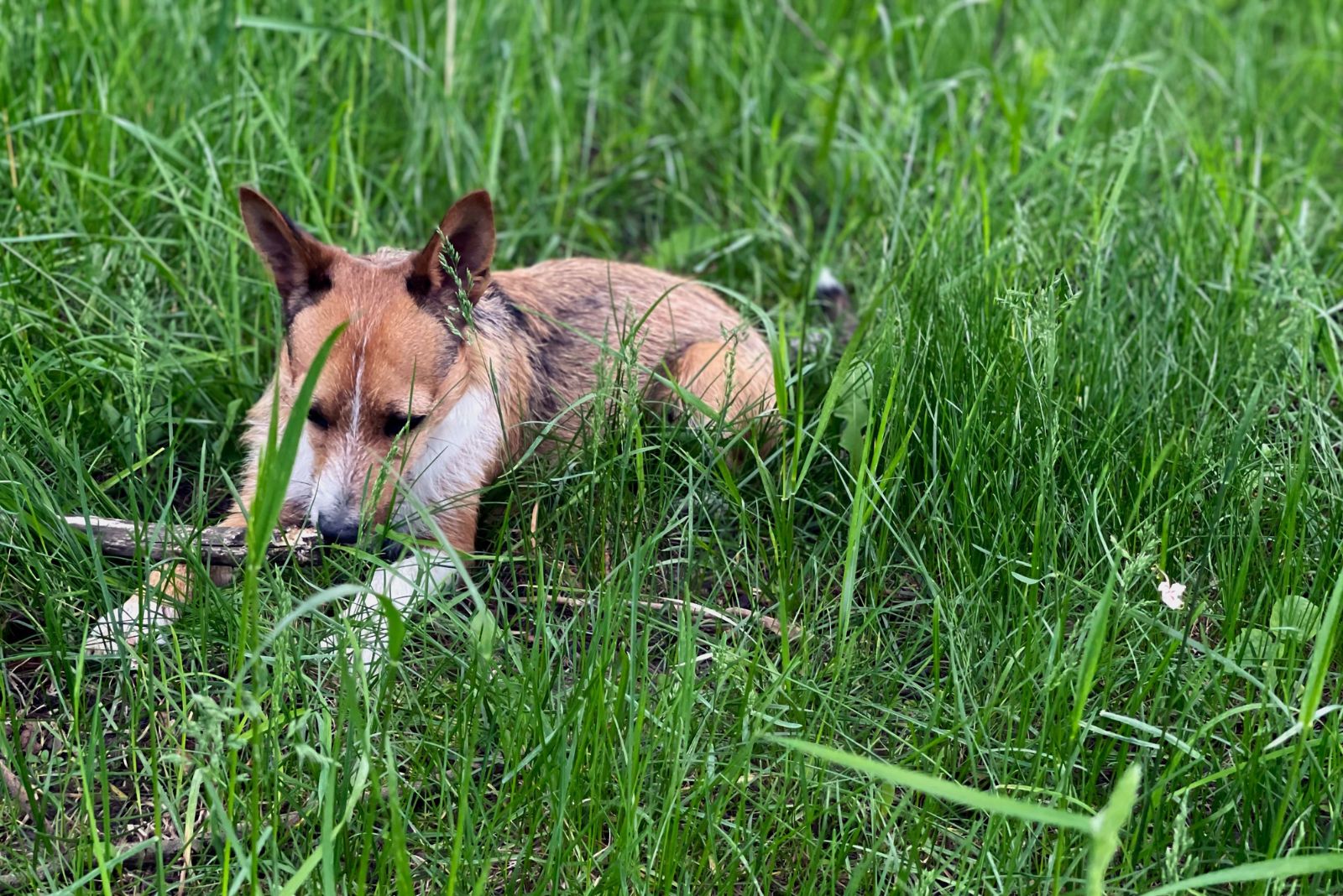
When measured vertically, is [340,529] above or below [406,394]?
below

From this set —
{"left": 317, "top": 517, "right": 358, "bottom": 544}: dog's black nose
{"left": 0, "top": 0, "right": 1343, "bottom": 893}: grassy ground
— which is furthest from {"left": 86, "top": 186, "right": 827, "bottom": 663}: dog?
{"left": 0, "top": 0, "right": 1343, "bottom": 893}: grassy ground

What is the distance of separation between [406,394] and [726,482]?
87cm

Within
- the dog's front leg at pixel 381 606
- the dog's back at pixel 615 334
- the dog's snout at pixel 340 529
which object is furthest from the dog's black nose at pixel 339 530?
the dog's back at pixel 615 334

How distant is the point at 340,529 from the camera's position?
3.46m

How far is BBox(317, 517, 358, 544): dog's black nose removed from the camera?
3.46 metres

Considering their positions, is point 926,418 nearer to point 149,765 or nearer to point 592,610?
point 592,610

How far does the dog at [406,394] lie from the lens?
3.46 meters

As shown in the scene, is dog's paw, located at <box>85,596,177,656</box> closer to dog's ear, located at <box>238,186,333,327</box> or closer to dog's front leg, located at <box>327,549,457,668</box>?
dog's front leg, located at <box>327,549,457,668</box>

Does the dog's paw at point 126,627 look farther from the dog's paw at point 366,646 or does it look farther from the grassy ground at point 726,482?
the dog's paw at point 366,646

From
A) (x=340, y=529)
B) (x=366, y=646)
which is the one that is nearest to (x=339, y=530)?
(x=340, y=529)

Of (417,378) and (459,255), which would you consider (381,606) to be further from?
(459,255)

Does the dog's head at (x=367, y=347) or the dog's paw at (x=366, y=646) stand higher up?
the dog's head at (x=367, y=347)

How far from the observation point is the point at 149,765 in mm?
2836

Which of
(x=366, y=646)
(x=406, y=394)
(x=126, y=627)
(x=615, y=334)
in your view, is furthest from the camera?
(x=615, y=334)
